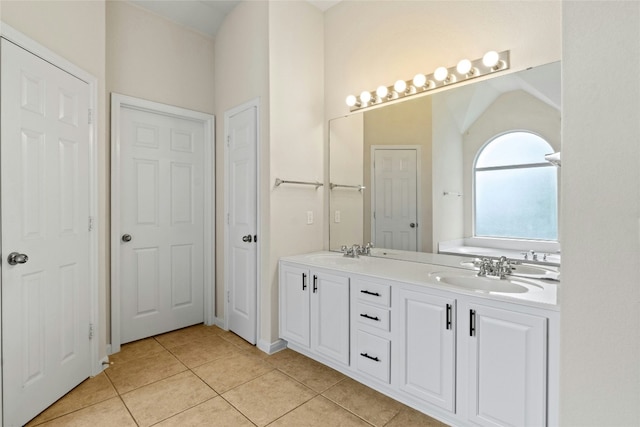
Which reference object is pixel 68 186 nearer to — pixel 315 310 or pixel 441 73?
pixel 315 310

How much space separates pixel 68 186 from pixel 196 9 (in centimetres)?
197

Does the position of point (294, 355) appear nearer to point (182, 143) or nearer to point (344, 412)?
point (344, 412)

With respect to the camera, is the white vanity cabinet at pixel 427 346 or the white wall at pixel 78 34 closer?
the white vanity cabinet at pixel 427 346

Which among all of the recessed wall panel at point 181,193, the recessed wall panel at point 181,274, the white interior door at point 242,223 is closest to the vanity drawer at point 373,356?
the white interior door at point 242,223

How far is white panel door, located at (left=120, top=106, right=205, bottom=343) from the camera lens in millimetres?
2859

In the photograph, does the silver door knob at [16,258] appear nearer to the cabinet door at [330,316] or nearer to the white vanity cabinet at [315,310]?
the white vanity cabinet at [315,310]

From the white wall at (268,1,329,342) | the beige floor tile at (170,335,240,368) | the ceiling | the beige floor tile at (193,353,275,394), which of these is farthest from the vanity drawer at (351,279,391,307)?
the ceiling

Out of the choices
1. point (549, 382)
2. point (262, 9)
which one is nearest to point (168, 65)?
point (262, 9)

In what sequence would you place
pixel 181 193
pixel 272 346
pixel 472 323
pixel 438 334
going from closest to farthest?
pixel 472 323
pixel 438 334
pixel 272 346
pixel 181 193

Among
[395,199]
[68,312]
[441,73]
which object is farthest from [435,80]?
[68,312]

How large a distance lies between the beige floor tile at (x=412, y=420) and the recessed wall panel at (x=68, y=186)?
7.40ft

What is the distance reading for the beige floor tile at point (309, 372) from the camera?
7.24 feet

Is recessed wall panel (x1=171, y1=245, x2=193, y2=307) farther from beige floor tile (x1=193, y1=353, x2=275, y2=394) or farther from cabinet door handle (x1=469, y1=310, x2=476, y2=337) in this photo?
cabinet door handle (x1=469, y1=310, x2=476, y2=337)

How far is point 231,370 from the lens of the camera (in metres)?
2.39
